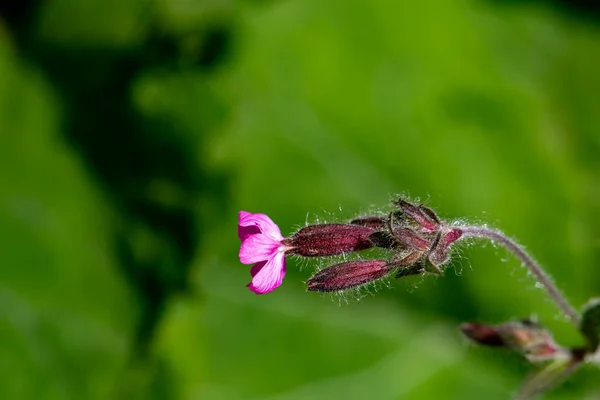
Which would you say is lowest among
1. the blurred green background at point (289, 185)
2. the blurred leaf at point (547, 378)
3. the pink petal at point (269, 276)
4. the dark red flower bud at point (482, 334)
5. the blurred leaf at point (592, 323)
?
the blurred leaf at point (547, 378)

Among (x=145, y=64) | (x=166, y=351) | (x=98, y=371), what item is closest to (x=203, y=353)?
(x=166, y=351)

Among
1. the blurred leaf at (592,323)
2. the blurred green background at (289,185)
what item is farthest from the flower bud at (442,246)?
the blurred green background at (289,185)

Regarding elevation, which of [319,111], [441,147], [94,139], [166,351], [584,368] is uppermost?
[94,139]

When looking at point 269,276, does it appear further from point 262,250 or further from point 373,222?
point 373,222

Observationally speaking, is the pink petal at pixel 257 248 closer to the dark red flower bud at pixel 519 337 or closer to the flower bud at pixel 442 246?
the flower bud at pixel 442 246

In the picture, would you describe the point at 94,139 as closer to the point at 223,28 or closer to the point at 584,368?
the point at 223,28

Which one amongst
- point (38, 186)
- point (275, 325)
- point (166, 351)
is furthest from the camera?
point (38, 186)

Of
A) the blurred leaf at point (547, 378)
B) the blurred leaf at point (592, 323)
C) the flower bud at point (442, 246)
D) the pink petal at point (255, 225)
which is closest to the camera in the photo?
the flower bud at point (442, 246)
